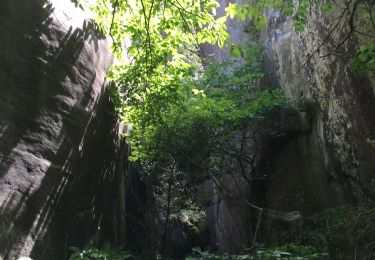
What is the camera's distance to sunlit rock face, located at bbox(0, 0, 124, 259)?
509cm

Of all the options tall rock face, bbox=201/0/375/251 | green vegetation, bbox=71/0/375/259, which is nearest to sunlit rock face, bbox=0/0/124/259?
green vegetation, bbox=71/0/375/259

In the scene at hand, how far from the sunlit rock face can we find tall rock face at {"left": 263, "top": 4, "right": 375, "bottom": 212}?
11.9ft

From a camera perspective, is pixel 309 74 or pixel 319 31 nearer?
pixel 319 31

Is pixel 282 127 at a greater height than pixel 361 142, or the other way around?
pixel 282 127

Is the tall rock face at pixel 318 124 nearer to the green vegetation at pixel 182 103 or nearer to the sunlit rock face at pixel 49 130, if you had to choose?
the green vegetation at pixel 182 103

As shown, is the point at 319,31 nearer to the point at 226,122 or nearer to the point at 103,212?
the point at 226,122

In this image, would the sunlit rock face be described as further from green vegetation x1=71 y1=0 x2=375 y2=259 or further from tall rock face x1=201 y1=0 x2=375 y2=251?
tall rock face x1=201 y1=0 x2=375 y2=251

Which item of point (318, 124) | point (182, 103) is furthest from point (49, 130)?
point (318, 124)

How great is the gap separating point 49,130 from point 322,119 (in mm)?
5536

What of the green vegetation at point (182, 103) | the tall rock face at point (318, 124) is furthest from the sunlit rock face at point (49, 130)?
the tall rock face at point (318, 124)

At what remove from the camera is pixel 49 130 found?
228 inches

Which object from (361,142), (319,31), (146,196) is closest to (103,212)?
(146,196)

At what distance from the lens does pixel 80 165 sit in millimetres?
6773

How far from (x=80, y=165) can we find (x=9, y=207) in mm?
1946
